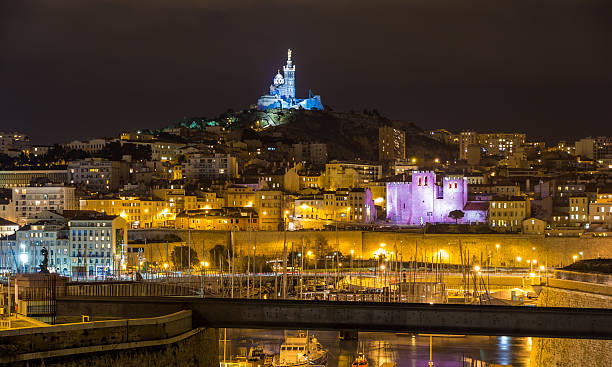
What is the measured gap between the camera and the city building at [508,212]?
165 ft

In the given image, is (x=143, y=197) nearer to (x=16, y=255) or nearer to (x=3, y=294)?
(x=16, y=255)

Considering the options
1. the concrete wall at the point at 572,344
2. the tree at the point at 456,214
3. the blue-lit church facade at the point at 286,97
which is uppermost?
the blue-lit church facade at the point at 286,97

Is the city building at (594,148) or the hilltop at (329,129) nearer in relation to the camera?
the city building at (594,148)

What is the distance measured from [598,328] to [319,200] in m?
40.8

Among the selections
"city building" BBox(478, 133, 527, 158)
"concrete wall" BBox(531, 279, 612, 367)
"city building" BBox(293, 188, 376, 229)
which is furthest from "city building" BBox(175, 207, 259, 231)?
"city building" BBox(478, 133, 527, 158)

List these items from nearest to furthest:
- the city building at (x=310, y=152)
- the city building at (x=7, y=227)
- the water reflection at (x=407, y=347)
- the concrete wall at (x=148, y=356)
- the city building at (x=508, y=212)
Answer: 1. the concrete wall at (x=148, y=356)
2. the water reflection at (x=407, y=347)
3. the city building at (x=508, y=212)
4. the city building at (x=7, y=227)
5. the city building at (x=310, y=152)

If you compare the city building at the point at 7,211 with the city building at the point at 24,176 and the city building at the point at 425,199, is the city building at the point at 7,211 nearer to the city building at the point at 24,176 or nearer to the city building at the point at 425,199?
the city building at the point at 24,176

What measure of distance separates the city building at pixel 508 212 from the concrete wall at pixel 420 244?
5149mm

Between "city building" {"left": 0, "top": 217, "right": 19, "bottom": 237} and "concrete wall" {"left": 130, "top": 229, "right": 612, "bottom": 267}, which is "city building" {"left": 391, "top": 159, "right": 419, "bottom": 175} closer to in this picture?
"concrete wall" {"left": 130, "top": 229, "right": 612, "bottom": 267}

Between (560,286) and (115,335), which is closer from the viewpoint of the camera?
(115,335)

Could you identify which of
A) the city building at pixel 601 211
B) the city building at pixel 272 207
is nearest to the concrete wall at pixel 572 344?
the city building at pixel 601 211

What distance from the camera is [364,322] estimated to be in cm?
1709

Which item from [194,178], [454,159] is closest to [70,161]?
[194,178]

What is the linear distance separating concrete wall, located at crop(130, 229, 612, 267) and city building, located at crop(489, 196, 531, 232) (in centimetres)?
515
